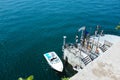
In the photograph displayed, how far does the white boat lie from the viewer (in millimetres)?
53906

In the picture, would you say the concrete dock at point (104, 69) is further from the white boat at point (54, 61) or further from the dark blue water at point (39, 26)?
the dark blue water at point (39, 26)

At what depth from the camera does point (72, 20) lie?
84.4 m

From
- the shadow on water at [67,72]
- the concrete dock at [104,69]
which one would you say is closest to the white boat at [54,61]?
the shadow on water at [67,72]

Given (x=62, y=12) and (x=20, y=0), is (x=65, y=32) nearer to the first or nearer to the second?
(x=62, y=12)

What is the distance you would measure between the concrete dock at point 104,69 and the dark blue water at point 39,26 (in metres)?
32.2

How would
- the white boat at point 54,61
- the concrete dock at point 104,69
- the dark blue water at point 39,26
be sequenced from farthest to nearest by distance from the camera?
the dark blue water at point 39,26 → the white boat at point 54,61 → the concrete dock at point 104,69

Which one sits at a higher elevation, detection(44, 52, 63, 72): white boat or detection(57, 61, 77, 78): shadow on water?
detection(44, 52, 63, 72): white boat

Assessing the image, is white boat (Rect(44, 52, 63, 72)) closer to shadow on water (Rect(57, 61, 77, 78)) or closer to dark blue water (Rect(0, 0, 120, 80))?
shadow on water (Rect(57, 61, 77, 78))

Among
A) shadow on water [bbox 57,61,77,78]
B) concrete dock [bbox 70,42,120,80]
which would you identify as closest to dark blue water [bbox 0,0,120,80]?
shadow on water [bbox 57,61,77,78]

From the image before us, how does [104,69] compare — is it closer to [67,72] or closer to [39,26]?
[67,72]

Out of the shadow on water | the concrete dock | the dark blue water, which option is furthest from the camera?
the dark blue water

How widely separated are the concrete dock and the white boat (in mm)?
31578

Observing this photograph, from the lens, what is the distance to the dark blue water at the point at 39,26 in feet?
187

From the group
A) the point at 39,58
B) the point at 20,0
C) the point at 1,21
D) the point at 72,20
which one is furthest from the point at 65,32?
the point at 20,0
